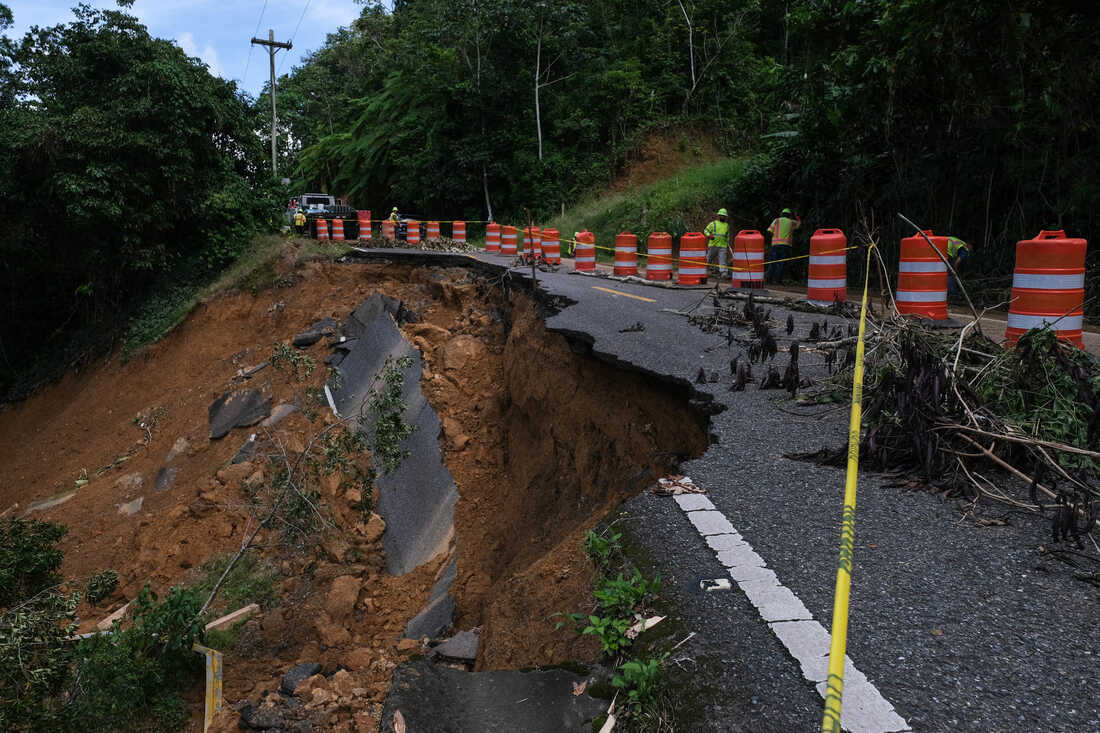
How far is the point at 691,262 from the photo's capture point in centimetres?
1371

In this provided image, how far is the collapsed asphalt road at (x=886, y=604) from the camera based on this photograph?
8.04ft

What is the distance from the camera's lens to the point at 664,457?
18.4 feet

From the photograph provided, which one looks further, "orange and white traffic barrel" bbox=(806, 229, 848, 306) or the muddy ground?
"orange and white traffic barrel" bbox=(806, 229, 848, 306)

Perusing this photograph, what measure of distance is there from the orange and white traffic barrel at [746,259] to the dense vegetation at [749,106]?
3.28 m

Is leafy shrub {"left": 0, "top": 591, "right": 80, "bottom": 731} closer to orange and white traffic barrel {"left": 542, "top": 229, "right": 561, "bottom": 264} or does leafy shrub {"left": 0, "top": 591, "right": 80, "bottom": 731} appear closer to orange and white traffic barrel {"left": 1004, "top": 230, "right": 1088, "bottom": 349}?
orange and white traffic barrel {"left": 1004, "top": 230, "right": 1088, "bottom": 349}

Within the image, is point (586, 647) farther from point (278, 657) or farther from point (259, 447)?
point (259, 447)

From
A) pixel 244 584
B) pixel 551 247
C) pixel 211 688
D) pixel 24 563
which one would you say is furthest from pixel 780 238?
pixel 24 563

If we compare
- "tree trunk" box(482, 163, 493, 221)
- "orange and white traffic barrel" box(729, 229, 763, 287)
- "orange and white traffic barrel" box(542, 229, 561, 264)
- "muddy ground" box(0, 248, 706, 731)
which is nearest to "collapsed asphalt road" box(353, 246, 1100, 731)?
"muddy ground" box(0, 248, 706, 731)

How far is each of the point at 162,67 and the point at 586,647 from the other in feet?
64.0

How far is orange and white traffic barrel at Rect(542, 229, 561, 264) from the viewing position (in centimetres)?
1744

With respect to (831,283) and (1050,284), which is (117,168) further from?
(1050,284)

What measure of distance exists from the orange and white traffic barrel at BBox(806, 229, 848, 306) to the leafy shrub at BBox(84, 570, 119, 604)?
1057 cm

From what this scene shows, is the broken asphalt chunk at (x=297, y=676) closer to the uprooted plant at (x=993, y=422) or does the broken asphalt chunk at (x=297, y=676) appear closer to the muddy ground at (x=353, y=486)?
the muddy ground at (x=353, y=486)

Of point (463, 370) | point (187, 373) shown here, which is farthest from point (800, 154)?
point (187, 373)
